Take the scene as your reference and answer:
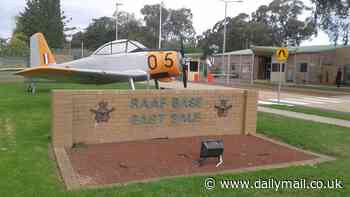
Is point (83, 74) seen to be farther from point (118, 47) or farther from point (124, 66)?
point (118, 47)

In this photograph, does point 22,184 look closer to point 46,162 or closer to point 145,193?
point 46,162

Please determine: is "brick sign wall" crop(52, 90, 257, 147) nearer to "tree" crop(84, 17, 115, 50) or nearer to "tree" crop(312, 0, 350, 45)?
"tree" crop(312, 0, 350, 45)

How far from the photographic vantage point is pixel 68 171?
5.09 meters

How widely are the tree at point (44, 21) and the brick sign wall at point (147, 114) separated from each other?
6684 centimetres

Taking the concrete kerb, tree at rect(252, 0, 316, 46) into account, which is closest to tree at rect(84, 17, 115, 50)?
tree at rect(252, 0, 316, 46)

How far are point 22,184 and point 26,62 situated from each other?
27.5 m

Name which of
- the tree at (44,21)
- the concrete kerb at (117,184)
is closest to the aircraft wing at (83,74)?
the concrete kerb at (117,184)

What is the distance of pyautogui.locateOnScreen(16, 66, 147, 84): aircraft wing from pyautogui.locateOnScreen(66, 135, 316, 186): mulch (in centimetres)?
498

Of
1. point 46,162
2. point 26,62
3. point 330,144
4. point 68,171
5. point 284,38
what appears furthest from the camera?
point 284,38

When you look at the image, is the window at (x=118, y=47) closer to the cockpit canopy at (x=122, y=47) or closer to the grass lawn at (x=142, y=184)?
the cockpit canopy at (x=122, y=47)

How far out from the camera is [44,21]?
69188 millimetres

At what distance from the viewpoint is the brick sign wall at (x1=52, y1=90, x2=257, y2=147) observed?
651cm

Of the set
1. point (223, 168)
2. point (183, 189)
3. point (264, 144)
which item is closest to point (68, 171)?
point (183, 189)

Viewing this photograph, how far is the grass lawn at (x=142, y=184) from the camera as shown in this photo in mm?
4352
